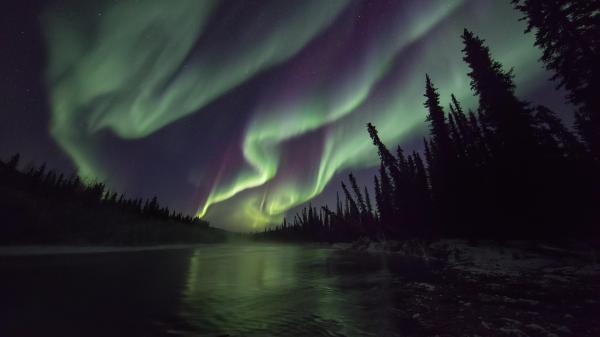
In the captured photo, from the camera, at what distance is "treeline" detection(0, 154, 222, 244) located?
5350cm

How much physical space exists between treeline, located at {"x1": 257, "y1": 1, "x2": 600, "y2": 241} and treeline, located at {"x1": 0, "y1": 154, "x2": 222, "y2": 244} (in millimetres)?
74305

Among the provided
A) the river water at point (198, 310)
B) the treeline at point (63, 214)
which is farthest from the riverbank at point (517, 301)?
the treeline at point (63, 214)

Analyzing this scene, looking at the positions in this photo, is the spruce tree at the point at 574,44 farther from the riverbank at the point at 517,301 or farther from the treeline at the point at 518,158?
the riverbank at the point at 517,301

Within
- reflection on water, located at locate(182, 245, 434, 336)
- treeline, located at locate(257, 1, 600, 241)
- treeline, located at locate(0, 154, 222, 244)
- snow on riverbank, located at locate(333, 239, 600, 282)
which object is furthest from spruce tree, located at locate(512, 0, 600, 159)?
treeline, located at locate(0, 154, 222, 244)

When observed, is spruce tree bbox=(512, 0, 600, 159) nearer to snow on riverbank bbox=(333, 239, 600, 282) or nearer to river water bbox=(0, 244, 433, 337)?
snow on riverbank bbox=(333, 239, 600, 282)

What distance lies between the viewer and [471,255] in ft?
83.0

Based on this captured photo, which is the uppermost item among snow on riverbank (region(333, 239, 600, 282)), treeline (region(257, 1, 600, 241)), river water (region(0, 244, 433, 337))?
treeline (region(257, 1, 600, 241))

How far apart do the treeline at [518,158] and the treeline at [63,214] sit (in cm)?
7431

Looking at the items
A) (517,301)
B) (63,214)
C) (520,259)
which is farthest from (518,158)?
(63,214)

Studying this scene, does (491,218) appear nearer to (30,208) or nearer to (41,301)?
(41,301)

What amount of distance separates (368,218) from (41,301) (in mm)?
77281

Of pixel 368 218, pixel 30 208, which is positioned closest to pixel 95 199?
pixel 30 208

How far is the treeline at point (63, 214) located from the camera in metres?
53.5

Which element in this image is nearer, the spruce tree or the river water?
the river water
